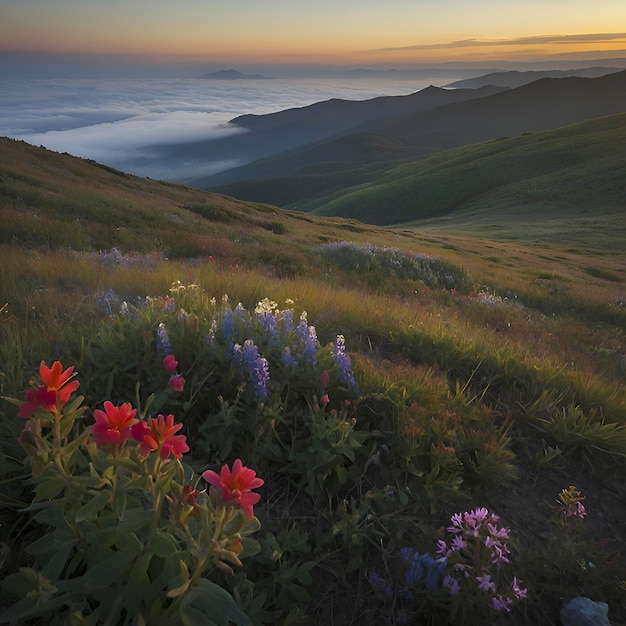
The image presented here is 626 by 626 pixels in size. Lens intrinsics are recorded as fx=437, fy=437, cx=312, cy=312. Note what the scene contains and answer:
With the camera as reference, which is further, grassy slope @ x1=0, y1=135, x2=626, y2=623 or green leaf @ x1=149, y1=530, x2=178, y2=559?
grassy slope @ x1=0, y1=135, x2=626, y2=623

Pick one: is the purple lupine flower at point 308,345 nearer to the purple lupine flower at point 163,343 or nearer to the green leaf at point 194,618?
the purple lupine flower at point 163,343

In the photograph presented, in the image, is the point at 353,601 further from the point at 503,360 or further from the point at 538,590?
the point at 503,360

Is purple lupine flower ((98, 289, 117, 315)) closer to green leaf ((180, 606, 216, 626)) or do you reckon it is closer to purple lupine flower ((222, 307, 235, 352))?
purple lupine flower ((222, 307, 235, 352))

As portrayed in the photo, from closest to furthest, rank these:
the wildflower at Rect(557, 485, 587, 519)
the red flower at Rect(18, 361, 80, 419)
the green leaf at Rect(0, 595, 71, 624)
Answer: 1. the green leaf at Rect(0, 595, 71, 624)
2. the red flower at Rect(18, 361, 80, 419)
3. the wildflower at Rect(557, 485, 587, 519)

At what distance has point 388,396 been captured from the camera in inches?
120

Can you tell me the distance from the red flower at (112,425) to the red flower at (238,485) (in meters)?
0.29

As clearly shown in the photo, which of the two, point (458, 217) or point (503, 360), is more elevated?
point (503, 360)

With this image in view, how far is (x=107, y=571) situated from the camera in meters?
1.34

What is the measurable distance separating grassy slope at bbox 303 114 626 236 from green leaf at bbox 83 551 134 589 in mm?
66848

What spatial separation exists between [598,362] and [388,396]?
494cm

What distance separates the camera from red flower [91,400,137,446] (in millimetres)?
1348

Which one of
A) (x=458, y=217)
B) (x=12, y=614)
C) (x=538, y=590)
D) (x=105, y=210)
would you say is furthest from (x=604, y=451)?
(x=458, y=217)

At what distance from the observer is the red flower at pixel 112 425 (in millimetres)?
1348

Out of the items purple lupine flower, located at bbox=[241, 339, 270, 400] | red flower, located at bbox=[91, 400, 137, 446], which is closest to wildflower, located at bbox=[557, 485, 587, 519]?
purple lupine flower, located at bbox=[241, 339, 270, 400]
